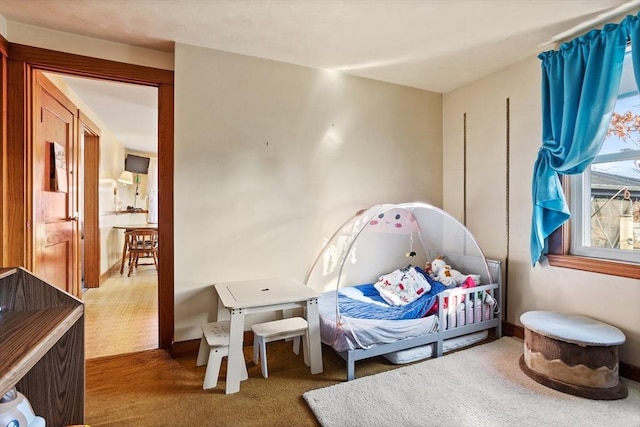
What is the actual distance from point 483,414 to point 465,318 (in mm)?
876

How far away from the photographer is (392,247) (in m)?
3.09

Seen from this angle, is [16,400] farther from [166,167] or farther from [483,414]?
[483,414]

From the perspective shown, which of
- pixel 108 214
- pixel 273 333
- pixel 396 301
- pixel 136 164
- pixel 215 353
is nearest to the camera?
pixel 215 353

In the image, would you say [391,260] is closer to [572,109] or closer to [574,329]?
[574,329]

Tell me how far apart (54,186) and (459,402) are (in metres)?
3.37

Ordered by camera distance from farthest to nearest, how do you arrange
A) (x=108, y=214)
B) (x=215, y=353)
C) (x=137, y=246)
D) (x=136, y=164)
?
1. (x=136, y=164)
2. (x=137, y=246)
3. (x=108, y=214)
4. (x=215, y=353)

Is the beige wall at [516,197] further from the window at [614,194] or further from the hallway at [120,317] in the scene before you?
the hallway at [120,317]

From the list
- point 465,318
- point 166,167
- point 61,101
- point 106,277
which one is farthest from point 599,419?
point 106,277

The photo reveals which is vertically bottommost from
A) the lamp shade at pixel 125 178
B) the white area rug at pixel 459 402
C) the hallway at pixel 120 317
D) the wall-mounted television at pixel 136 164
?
the white area rug at pixel 459 402

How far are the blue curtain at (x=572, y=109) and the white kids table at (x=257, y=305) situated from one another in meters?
1.80

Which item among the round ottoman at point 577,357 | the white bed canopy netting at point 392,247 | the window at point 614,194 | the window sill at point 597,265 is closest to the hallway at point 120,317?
the white bed canopy netting at point 392,247

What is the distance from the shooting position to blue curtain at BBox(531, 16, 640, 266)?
2.02 meters

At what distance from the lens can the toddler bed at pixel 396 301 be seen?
2139 millimetres

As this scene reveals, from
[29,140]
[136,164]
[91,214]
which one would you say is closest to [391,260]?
[29,140]
